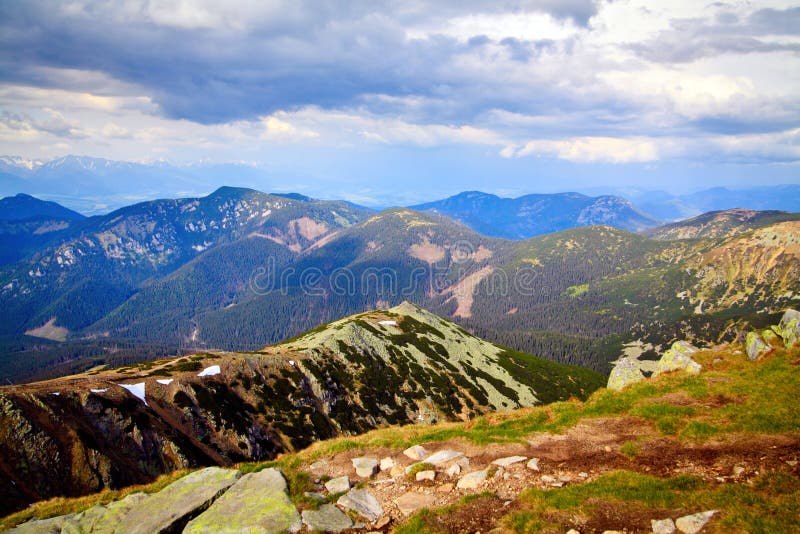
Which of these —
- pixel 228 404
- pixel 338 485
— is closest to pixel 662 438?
pixel 338 485

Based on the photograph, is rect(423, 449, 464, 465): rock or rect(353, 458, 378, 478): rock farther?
rect(423, 449, 464, 465): rock

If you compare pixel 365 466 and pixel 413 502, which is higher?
pixel 413 502

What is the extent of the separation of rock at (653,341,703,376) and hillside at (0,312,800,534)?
15.4 ft

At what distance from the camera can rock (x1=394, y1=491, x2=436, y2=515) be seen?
1743 cm

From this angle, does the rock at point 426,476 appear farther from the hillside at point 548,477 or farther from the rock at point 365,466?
the rock at point 365,466

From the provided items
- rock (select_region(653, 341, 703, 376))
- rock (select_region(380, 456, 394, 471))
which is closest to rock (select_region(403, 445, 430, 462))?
rock (select_region(380, 456, 394, 471))

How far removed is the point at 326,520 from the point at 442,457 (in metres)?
8.14

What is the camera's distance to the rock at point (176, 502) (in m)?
17.1

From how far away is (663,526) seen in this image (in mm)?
12875

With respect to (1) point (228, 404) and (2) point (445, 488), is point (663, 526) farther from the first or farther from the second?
(1) point (228, 404)

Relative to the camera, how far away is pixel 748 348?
122 feet

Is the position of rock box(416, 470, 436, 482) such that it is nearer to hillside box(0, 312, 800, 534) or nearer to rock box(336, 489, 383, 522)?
hillside box(0, 312, 800, 534)

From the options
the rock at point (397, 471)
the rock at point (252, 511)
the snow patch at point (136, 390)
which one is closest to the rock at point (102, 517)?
the rock at point (252, 511)

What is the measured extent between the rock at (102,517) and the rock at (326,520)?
9121mm
